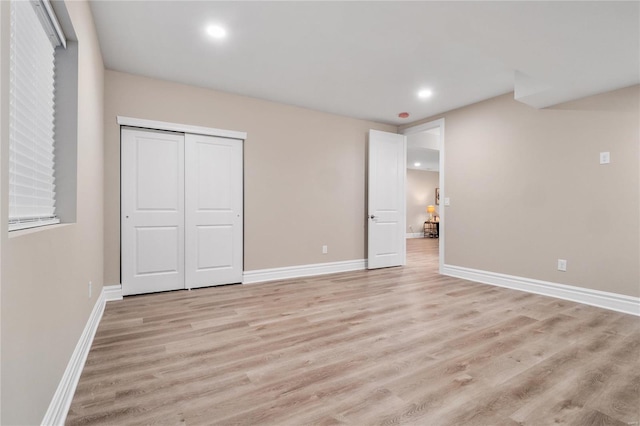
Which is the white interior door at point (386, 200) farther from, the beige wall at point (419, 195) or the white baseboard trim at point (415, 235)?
the beige wall at point (419, 195)

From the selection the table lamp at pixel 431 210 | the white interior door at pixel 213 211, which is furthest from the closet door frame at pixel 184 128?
the table lamp at pixel 431 210

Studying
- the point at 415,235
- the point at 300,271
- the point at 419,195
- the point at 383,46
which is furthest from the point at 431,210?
the point at 383,46

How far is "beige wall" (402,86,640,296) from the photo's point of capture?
323cm

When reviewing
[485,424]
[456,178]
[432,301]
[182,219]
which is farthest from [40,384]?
[456,178]

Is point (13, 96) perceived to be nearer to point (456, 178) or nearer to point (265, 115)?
point (265, 115)

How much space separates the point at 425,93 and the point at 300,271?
2.98 metres

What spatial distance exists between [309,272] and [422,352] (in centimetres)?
269

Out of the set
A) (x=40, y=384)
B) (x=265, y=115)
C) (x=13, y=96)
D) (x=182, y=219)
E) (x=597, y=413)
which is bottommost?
(x=597, y=413)

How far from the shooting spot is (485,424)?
150 centimetres

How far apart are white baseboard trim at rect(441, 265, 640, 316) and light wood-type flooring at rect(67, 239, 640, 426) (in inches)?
5.9

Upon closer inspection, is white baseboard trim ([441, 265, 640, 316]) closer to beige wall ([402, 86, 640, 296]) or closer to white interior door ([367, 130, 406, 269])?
beige wall ([402, 86, 640, 296])

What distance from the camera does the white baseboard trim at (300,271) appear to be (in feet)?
14.2

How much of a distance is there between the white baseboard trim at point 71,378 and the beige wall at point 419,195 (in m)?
10.1

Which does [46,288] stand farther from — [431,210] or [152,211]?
[431,210]
